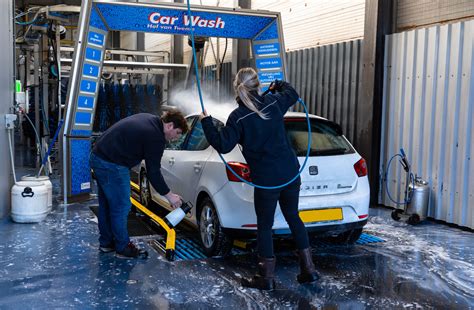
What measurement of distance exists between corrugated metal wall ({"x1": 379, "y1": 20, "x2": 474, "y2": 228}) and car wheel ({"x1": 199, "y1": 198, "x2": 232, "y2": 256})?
3.27m

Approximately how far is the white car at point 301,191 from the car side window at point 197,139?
25mm

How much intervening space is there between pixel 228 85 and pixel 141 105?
10.5 feet

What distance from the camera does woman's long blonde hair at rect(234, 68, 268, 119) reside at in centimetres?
407

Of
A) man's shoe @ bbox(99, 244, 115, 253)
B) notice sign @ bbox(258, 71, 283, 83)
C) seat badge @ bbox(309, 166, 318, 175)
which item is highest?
notice sign @ bbox(258, 71, 283, 83)

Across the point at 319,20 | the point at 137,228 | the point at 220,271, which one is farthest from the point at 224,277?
the point at 319,20

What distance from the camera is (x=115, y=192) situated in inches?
193

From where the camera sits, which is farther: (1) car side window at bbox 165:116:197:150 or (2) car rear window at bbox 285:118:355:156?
(1) car side window at bbox 165:116:197:150

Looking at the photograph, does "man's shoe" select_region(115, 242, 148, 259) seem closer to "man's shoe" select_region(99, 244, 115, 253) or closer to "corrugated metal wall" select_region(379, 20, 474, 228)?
"man's shoe" select_region(99, 244, 115, 253)

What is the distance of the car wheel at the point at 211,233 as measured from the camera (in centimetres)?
493

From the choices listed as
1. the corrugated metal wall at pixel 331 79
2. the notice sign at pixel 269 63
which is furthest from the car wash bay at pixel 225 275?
the notice sign at pixel 269 63

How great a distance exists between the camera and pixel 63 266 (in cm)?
477

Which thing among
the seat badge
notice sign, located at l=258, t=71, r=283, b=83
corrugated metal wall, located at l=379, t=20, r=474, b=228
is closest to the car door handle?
the seat badge

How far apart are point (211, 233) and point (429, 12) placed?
14.5 feet

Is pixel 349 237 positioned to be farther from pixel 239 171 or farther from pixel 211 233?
pixel 239 171
